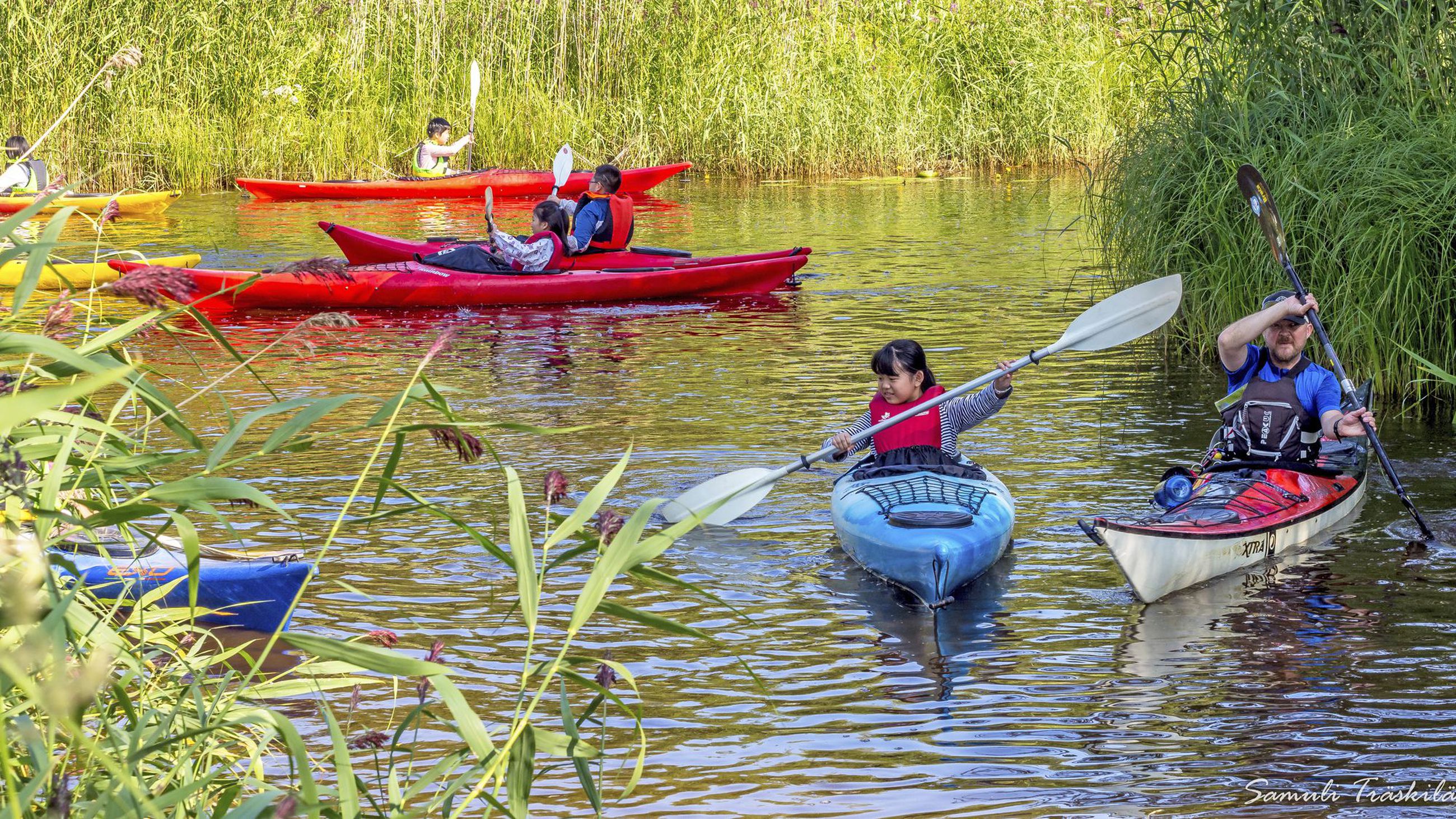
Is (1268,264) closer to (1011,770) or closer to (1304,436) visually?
(1304,436)

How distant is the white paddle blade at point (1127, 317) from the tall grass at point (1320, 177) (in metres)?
1.65

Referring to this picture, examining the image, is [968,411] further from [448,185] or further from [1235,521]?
[448,185]

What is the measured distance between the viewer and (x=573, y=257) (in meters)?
11.8

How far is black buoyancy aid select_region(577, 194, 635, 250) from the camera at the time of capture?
11844 mm

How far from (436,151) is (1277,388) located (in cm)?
1302

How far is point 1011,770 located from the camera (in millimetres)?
3855

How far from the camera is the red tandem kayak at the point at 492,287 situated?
11.1 meters

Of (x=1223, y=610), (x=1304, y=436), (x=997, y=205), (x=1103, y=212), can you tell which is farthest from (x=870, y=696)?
(x=997, y=205)

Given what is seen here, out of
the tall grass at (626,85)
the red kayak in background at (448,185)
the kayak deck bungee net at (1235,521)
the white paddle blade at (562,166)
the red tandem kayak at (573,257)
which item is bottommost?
the kayak deck bungee net at (1235,521)

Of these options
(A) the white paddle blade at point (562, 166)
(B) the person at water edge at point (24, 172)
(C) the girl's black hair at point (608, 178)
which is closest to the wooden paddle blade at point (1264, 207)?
(C) the girl's black hair at point (608, 178)

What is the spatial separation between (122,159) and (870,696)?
48.4ft

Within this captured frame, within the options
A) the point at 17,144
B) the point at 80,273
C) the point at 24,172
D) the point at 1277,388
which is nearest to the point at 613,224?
the point at 80,273

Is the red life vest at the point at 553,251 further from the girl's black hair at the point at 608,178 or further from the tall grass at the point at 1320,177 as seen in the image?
the tall grass at the point at 1320,177

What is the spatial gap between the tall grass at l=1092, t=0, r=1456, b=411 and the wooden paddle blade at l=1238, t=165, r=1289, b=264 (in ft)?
2.14
